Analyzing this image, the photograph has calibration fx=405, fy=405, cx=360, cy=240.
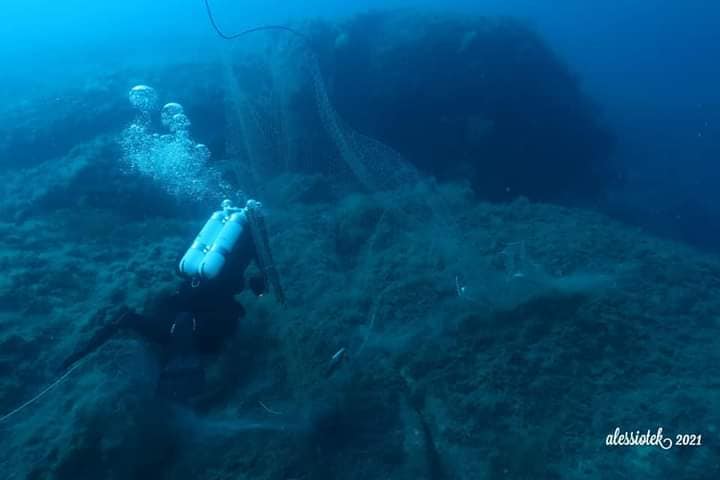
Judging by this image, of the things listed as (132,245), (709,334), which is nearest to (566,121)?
(709,334)

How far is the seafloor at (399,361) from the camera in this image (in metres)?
3.20

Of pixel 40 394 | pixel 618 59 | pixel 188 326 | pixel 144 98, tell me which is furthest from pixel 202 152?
pixel 618 59

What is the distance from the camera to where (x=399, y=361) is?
4027 millimetres

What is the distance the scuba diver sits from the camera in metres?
4.04

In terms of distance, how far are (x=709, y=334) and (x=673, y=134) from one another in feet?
67.4

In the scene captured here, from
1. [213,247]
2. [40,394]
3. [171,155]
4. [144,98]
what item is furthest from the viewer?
[144,98]

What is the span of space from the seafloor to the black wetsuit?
217 millimetres

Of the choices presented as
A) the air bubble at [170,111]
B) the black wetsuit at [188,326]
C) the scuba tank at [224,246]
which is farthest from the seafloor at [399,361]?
the air bubble at [170,111]

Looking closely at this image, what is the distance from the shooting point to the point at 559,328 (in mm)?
3967

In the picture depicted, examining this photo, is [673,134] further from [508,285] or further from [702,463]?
[702,463]

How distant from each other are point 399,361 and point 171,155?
25.4ft

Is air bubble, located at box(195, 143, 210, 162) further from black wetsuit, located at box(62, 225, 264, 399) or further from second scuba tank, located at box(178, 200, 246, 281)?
black wetsuit, located at box(62, 225, 264, 399)

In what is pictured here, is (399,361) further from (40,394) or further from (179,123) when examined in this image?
(179,123)

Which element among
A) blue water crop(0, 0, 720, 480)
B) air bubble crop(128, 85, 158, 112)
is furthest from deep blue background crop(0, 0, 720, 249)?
air bubble crop(128, 85, 158, 112)
